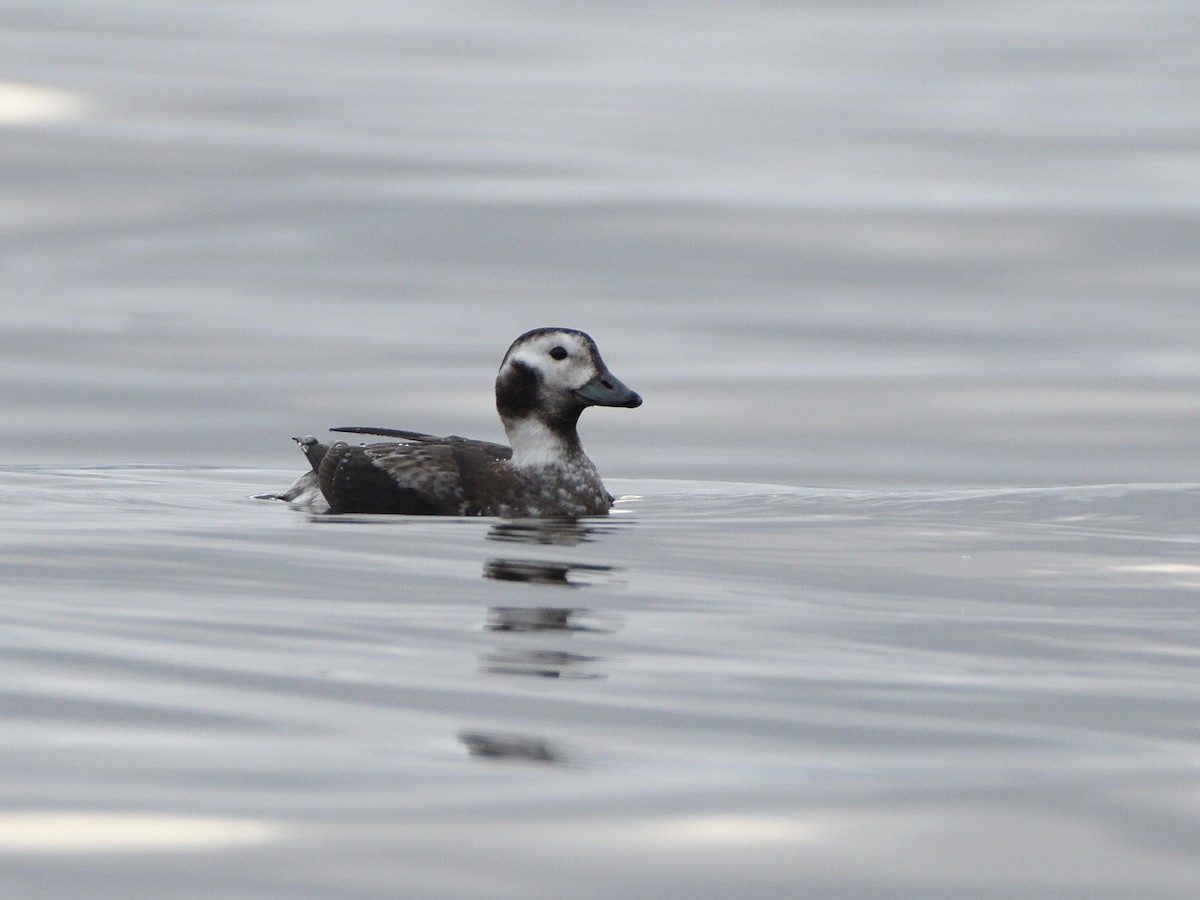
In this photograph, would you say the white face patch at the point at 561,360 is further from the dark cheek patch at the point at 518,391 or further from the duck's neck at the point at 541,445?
the duck's neck at the point at 541,445

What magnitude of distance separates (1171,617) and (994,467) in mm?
5841

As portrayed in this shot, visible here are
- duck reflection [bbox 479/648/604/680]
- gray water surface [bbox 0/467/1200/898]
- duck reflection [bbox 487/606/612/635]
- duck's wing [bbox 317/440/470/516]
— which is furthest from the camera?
duck's wing [bbox 317/440/470/516]

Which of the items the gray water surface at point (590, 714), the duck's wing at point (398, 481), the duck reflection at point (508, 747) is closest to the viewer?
Result: the gray water surface at point (590, 714)

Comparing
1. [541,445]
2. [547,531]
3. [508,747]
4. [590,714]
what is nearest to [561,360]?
[541,445]

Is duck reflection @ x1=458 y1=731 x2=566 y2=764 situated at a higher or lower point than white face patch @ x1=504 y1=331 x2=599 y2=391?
lower

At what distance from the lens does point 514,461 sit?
1191cm

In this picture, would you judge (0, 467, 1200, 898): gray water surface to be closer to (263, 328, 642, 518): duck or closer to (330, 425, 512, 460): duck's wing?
(263, 328, 642, 518): duck

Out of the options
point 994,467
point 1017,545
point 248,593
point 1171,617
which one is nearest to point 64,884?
point 248,593

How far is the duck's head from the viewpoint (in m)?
12.0

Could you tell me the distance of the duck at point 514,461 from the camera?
11.5 meters

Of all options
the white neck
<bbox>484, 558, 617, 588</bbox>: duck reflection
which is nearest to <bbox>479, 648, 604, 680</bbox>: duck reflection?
<bbox>484, 558, 617, 588</bbox>: duck reflection

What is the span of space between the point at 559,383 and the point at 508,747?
5.68 m

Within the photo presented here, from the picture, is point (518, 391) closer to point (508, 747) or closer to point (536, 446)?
point (536, 446)

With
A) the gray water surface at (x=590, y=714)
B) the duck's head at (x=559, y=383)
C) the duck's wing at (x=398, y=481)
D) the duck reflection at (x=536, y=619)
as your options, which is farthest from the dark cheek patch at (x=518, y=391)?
the duck reflection at (x=536, y=619)
